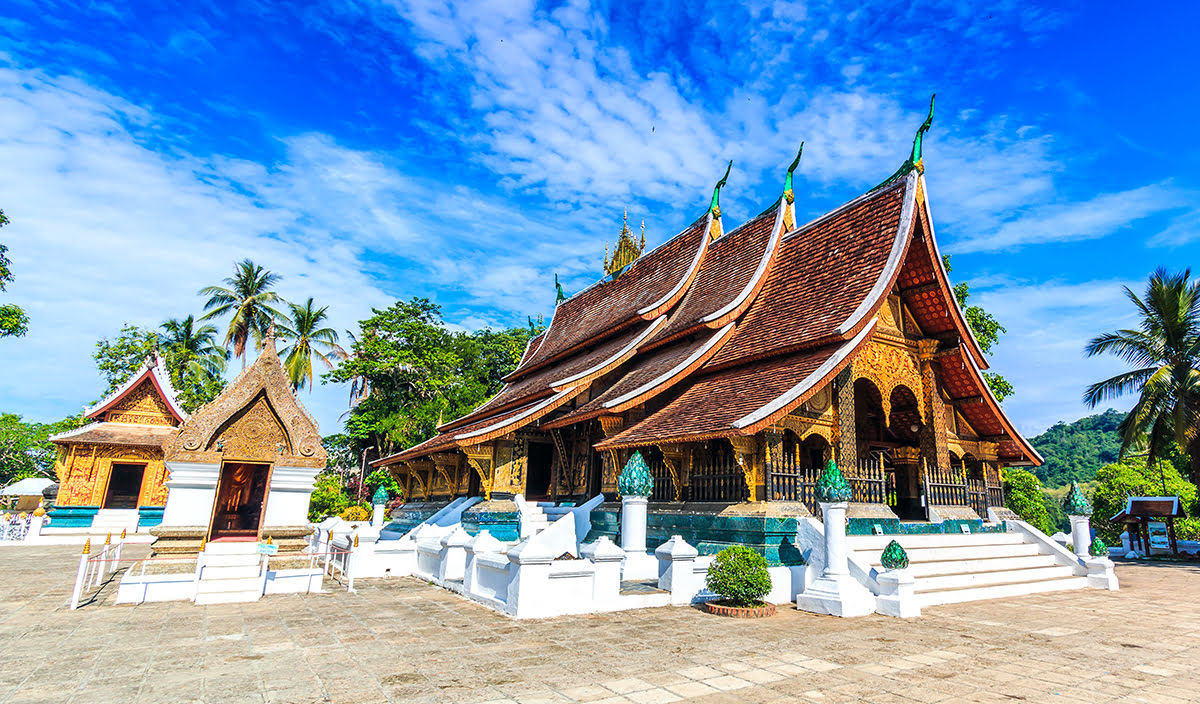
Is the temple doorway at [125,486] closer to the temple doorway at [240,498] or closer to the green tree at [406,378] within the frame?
the green tree at [406,378]

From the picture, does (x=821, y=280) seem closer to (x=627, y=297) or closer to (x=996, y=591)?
(x=996, y=591)

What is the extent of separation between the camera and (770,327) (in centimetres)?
1062

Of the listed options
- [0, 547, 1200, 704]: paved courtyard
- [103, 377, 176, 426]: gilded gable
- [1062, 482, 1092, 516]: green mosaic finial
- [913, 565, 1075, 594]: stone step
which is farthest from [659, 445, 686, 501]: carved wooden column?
[103, 377, 176, 426]: gilded gable

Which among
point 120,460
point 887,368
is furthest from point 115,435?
point 887,368

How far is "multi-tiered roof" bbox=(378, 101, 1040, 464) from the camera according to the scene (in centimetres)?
909

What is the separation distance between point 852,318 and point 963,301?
14.6 metres

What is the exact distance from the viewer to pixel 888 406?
995cm

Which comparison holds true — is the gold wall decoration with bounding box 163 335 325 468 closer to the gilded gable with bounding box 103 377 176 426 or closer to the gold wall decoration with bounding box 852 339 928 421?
the gold wall decoration with bounding box 852 339 928 421

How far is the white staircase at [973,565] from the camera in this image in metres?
7.96

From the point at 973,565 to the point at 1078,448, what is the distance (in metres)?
77.6

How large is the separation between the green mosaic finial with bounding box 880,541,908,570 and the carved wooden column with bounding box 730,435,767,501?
5.63 ft

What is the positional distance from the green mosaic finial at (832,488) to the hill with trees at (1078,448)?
59.1 meters

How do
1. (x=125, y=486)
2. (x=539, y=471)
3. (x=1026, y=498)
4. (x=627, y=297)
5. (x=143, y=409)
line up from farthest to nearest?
(x=125, y=486) < (x=143, y=409) < (x=1026, y=498) < (x=627, y=297) < (x=539, y=471)

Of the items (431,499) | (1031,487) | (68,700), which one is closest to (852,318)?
(68,700)
